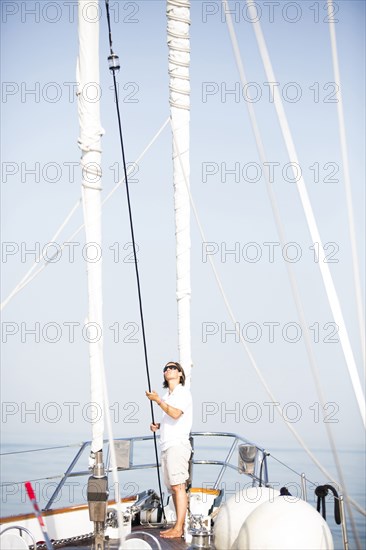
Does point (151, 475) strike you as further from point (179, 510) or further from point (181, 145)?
point (179, 510)

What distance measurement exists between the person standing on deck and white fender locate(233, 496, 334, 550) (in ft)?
5.48

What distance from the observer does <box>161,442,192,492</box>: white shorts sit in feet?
26.6

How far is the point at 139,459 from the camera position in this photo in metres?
35.3

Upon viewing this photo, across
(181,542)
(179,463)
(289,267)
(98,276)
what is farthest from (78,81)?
(181,542)

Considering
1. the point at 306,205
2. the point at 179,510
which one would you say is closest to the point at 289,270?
the point at 306,205

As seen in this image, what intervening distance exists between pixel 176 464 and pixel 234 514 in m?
1.13

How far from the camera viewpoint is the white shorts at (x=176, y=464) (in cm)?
812

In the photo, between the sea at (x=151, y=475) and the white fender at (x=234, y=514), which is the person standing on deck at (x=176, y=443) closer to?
the white fender at (x=234, y=514)

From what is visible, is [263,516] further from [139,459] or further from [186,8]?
[139,459]

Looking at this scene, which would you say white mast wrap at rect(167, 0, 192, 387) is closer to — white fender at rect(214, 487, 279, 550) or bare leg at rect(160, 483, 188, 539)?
bare leg at rect(160, 483, 188, 539)

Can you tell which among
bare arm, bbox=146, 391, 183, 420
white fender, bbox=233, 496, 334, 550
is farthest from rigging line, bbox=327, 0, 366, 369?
bare arm, bbox=146, 391, 183, 420

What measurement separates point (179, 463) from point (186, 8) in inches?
216

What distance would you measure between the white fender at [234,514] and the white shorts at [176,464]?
0.81 metres

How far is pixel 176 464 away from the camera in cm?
814
